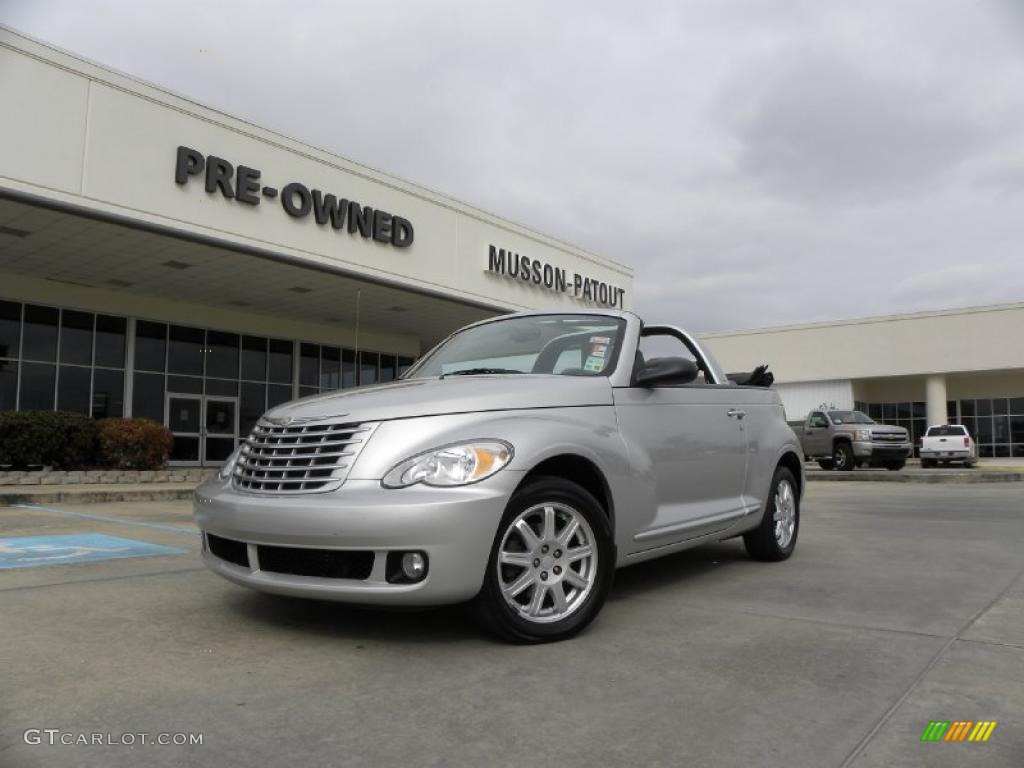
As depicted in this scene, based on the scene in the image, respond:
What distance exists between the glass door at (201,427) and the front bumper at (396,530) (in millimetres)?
18735

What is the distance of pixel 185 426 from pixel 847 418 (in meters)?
19.5

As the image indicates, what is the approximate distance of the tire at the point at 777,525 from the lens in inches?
223

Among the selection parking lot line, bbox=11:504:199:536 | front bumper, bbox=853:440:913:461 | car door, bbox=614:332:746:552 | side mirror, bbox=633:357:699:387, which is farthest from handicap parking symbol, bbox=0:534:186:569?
front bumper, bbox=853:440:913:461

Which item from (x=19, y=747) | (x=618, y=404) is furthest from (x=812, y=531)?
(x=19, y=747)

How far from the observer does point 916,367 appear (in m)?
39.0

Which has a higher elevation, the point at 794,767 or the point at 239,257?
the point at 239,257

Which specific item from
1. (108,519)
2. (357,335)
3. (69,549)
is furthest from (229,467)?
(357,335)

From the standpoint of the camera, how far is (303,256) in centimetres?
1686

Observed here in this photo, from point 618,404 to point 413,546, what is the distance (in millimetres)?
1505

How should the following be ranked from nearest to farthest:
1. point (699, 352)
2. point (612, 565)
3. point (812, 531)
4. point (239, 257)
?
1. point (612, 565)
2. point (699, 352)
3. point (812, 531)
4. point (239, 257)

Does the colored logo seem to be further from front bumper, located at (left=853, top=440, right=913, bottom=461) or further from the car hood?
front bumper, located at (left=853, top=440, right=913, bottom=461)

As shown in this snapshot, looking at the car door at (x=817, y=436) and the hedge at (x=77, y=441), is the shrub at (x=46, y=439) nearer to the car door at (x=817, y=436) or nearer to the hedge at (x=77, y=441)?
the hedge at (x=77, y=441)

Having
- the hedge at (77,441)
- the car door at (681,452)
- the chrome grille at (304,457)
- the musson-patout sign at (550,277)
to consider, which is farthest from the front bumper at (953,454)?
the chrome grille at (304,457)

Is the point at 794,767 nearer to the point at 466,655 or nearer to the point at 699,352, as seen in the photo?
the point at 466,655
